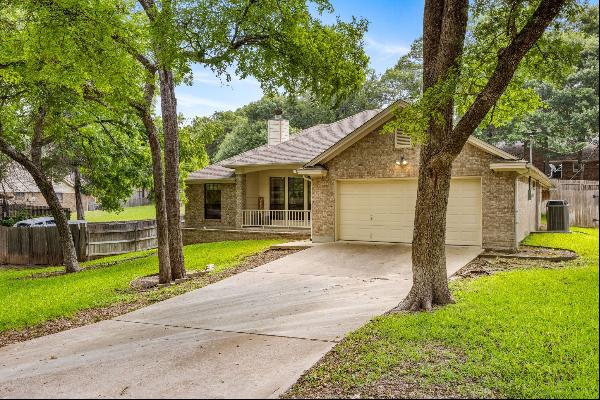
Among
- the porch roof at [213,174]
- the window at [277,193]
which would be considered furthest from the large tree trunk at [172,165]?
the window at [277,193]

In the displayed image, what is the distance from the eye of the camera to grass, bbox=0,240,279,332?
29.1 ft

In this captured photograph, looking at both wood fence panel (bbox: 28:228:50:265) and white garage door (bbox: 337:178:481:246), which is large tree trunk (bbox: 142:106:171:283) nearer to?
white garage door (bbox: 337:178:481:246)

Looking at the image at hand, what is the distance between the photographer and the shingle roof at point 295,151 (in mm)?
20672

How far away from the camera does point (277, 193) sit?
2227 centimetres

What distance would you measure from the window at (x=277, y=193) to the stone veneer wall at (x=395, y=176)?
234 inches

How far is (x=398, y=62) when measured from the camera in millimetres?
38156

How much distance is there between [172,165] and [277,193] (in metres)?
11.3

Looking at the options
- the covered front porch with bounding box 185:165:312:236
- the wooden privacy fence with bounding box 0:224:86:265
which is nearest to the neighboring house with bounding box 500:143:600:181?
the covered front porch with bounding box 185:165:312:236

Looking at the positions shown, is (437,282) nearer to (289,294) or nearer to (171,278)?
(289,294)

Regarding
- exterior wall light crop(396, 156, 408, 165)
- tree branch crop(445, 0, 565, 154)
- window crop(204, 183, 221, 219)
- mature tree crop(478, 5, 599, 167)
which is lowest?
window crop(204, 183, 221, 219)

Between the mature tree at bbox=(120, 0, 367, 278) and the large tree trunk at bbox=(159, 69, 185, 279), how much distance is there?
0.07 feet

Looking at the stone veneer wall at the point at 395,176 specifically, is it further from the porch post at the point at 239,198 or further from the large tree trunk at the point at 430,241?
the large tree trunk at the point at 430,241

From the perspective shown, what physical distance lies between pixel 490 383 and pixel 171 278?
8.51 m

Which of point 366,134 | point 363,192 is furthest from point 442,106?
point 363,192
